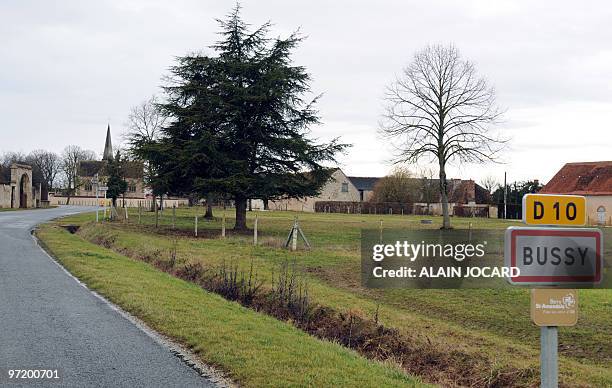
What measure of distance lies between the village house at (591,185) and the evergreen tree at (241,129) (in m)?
34.1

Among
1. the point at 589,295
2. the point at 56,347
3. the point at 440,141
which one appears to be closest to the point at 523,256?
the point at 56,347

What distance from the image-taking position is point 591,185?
207ft

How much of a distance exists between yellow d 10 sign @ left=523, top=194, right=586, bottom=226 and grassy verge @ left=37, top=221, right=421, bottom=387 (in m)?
3.37

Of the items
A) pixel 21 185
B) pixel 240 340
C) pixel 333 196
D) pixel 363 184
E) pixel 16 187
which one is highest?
pixel 363 184

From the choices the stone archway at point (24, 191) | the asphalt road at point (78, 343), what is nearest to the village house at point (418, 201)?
the stone archway at point (24, 191)

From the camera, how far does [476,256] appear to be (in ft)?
81.4

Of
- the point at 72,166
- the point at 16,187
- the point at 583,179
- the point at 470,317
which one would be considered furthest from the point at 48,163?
the point at 470,317

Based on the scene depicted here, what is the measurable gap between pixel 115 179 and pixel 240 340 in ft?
170

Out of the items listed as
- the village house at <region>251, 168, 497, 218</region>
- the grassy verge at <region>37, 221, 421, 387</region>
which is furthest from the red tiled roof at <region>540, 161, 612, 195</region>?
the grassy verge at <region>37, 221, 421, 387</region>

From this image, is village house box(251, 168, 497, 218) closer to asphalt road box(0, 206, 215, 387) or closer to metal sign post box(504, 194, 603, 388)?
asphalt road box(0, 206, 215, 387)

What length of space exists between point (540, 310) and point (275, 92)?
29586 millimetres

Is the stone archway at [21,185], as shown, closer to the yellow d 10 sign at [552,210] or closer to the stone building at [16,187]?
the stone building at [16,187]

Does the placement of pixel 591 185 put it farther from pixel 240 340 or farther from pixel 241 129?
pixel 240 340

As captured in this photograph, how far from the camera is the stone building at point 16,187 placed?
232ft
